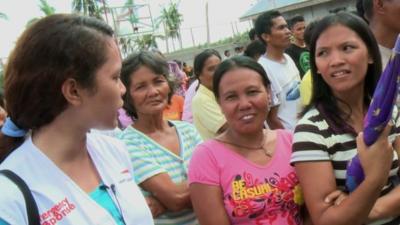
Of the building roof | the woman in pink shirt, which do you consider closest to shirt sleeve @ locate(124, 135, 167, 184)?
the woman in pink shirt

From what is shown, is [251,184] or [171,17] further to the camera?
[171,17]

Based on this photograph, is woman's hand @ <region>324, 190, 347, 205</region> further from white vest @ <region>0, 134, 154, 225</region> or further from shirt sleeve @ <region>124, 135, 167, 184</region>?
shirt sleeve @ <region>124, 135, 167, 184</region>

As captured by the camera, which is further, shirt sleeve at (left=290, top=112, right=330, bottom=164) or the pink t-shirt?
the pink t-shirt

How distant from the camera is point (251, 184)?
1946 mm

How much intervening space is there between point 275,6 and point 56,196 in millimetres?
19978

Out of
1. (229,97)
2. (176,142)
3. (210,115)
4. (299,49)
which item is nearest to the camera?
(229,97)

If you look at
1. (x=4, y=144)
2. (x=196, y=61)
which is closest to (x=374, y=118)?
(x=4, y=144)

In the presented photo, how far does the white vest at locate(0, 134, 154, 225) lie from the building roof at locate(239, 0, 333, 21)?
16661 millimetres

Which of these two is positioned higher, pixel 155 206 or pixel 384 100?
pixel 384 100

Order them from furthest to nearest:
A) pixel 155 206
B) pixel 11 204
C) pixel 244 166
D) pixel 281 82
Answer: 1. pixel 281 82
2. pixel 155 206
3. pixel 244 166
4. pixel 11 204

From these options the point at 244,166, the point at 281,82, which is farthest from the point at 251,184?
the point at 281,82

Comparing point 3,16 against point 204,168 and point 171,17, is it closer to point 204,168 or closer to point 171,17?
point 204,168

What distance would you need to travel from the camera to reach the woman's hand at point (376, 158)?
1.55m

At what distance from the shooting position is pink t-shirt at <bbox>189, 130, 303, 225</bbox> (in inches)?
75.7
